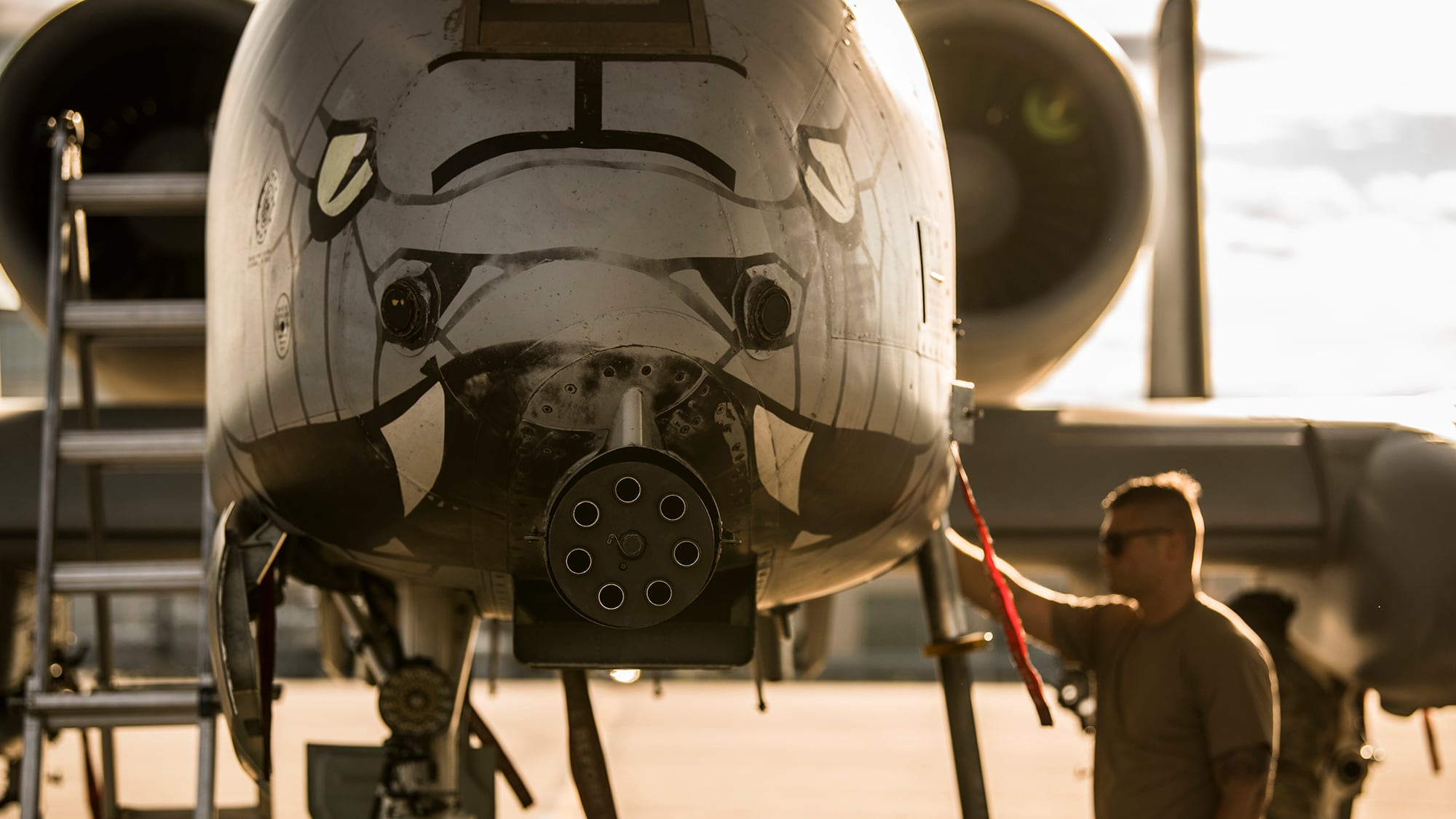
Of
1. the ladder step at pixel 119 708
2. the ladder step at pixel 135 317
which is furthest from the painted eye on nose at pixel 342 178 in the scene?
the ladder step at pixel 119 708

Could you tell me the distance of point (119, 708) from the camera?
8.17 ft

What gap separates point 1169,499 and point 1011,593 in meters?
0.38

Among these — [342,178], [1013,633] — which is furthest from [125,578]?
[1013,633]

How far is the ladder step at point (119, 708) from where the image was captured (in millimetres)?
2480

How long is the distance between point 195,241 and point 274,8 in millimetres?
1609

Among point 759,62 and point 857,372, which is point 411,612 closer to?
point 857,372

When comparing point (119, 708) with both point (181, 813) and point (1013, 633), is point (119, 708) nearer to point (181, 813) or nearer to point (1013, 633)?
point (181, 813)

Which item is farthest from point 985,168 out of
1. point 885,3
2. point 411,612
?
point 411,612

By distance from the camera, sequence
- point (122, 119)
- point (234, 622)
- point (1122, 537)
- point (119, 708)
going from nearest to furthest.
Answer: point (234, 622), point (119, 708), point (1122, 537), point (122, 119)

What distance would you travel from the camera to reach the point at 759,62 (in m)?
1.69

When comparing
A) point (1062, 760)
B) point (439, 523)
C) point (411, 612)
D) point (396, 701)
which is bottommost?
point (1062, 760)

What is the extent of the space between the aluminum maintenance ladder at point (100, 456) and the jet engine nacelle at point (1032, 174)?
1875 mm

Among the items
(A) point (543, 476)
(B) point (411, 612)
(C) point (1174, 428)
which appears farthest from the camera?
(C) point (1174, 428)

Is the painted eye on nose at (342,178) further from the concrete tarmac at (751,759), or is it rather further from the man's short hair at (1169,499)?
the concrete tarmac at (751,759)
